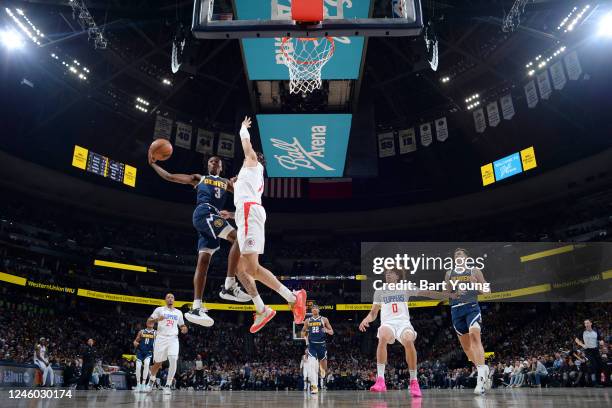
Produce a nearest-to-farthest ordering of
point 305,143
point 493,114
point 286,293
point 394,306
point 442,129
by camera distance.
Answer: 1. point 286,293
2. point 394,306
3. point 305,143
4. point 493,114
5. point 442,129

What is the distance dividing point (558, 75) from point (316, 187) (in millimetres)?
16634

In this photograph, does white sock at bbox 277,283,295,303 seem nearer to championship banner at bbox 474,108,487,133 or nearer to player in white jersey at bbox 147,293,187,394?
player in white jersey at bbox 147,293,187,394

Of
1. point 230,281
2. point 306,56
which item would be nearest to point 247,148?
point 230,281

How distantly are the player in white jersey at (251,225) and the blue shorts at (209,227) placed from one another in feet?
0.89

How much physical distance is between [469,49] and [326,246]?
59.9 ft

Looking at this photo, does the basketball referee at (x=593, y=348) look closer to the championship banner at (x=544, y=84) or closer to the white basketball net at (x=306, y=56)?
the white basketball net at (x=306, y=56)

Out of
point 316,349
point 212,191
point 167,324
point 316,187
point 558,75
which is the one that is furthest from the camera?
point 316,187

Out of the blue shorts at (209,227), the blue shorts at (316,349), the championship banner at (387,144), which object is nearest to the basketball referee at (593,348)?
the blue shorts at (316,349)

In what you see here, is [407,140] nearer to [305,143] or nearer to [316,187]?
[316,187]

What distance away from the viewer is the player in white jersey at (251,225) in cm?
623

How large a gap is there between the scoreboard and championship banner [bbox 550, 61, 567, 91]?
2467 cm

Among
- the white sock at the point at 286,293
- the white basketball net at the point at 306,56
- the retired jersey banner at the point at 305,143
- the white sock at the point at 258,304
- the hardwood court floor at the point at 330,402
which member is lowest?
the hardwood court floor at the point at 330,402

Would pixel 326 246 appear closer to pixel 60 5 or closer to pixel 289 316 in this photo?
pixel 289 316

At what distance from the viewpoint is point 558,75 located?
2284 centimetres
